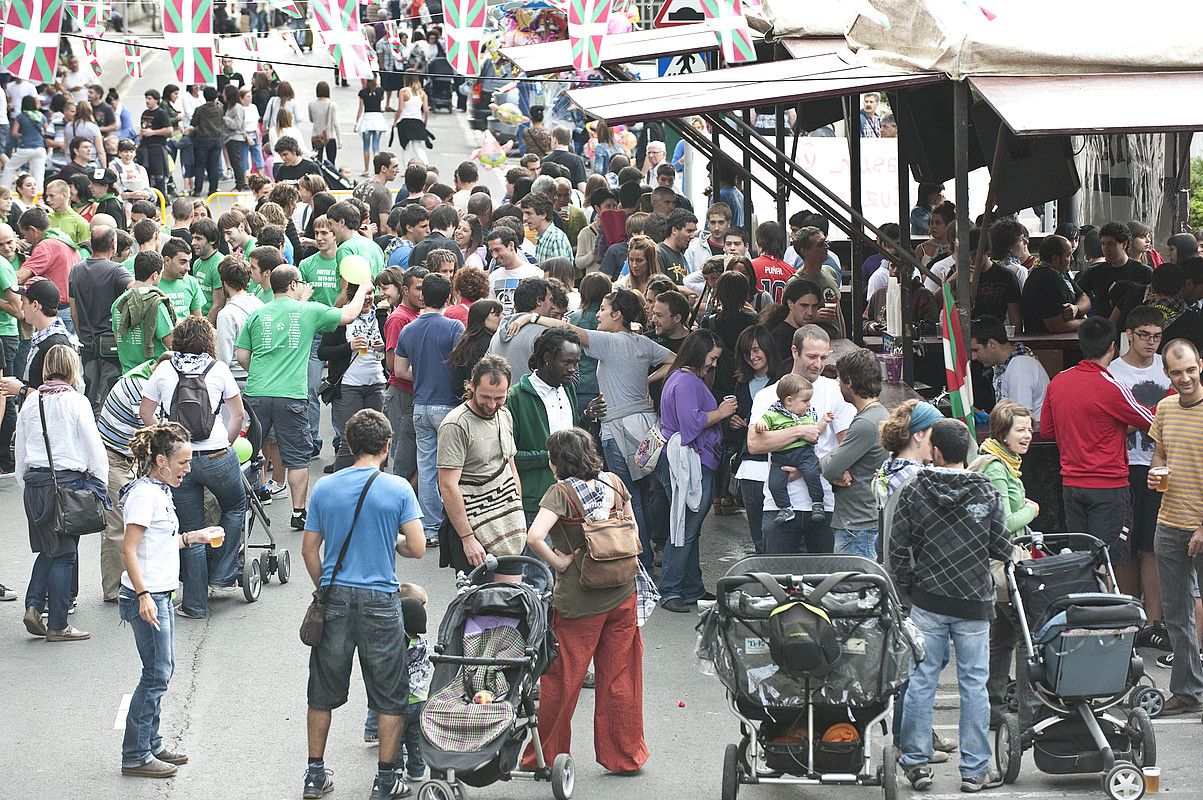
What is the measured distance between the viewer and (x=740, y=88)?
30.4ft

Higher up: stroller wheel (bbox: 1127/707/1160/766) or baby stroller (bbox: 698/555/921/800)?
baby stroller (bbox: 698/555/921/800)

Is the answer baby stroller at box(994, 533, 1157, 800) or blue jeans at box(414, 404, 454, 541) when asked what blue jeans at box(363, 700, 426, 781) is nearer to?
baby stroller at box(994, 533, 1157, 800)

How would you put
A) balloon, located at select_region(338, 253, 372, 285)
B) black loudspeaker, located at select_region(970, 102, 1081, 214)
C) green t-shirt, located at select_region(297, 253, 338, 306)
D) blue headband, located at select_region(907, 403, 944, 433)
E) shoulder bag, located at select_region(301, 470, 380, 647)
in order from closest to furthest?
shoulder bag, located at select_region(301, 470, 380, 647) < blue headband, located at select_region(907, 403, 944, 433) < balloon, located at select_region(338, 253, 372, 285) < black loudspeaker, located at select_region(970, 102, 1081, 214) < green t-shirt, located at select_region(297, 253, 338, 306)

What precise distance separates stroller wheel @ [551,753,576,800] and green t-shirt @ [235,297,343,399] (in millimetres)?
4900

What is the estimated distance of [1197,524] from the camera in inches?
301

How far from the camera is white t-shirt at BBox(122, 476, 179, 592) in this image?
23.1 ft

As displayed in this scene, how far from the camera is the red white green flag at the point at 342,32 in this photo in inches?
478

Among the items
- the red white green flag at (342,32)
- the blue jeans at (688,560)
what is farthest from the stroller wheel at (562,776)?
the red white green flag at (342,32)

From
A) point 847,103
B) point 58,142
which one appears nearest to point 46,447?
point 847,103

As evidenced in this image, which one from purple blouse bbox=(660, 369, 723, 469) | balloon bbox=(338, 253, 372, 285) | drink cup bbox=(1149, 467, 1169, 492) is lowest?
drink cup bbox=(1149, 467, 1169, 492)

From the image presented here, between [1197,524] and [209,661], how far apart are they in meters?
5.47

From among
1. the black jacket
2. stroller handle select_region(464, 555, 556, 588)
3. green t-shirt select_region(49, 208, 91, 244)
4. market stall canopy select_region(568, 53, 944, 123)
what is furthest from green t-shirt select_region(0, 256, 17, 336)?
the black jacket

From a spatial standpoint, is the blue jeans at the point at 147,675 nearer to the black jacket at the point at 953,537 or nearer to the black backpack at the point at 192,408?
the black backpack at the point at 192,408

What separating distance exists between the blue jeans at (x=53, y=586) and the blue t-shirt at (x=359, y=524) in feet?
10.0
